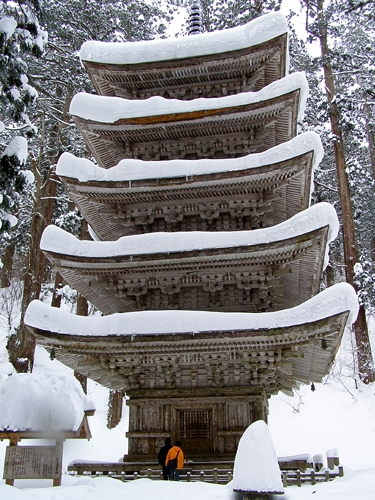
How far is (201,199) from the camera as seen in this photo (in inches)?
481

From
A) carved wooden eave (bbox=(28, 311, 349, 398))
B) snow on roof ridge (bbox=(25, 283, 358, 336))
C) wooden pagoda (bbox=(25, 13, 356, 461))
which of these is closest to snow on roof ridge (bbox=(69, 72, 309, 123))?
wooden pagoda (bbox=(25, 13, 356, 461))

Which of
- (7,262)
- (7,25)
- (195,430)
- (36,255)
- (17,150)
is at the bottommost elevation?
(195,430)

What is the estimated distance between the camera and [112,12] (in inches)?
985

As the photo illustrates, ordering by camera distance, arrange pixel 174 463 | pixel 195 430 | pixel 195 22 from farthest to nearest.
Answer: pixel 195 22
pixel 195 430
pixel 174 463

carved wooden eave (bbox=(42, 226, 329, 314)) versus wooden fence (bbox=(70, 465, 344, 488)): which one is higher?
carved wooden eave (bbox=(42, 226, 329, 314))

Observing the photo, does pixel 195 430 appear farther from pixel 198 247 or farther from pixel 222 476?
pixel 198 247

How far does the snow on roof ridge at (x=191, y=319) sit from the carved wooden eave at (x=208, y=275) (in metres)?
1.28

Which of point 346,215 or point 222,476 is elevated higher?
point 346,215

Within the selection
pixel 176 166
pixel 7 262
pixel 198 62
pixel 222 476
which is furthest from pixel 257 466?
pixel 7 262

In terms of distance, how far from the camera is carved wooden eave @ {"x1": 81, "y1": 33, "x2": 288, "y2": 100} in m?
13.5

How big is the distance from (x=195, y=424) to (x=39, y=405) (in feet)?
12.8

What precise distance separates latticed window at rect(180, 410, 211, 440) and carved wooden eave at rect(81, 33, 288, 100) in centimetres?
919

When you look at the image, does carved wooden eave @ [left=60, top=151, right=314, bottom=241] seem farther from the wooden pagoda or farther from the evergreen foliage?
the evergreen foliage

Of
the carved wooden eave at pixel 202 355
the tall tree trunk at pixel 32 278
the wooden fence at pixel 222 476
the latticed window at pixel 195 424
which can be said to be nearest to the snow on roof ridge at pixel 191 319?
the carved wooden eave at pixel 202 355
